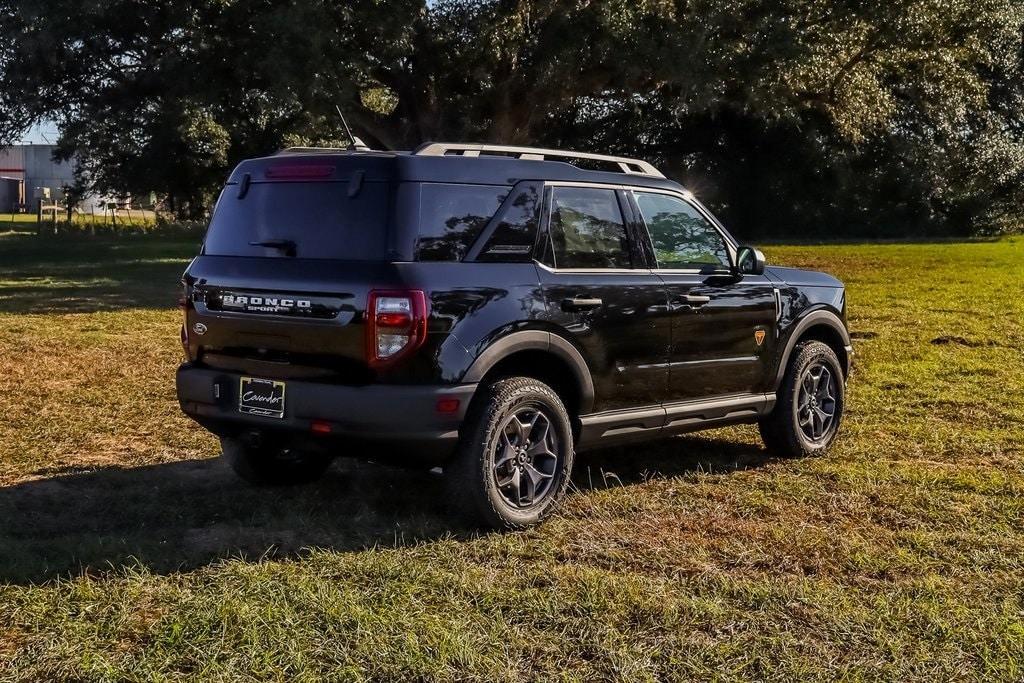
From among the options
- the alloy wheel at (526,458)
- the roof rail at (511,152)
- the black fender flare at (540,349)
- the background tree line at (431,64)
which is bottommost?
the alloy wheel at (526,458)

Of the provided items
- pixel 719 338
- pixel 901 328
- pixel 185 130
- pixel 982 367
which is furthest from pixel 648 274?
pixel 185 130

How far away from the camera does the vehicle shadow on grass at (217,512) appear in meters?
5.45

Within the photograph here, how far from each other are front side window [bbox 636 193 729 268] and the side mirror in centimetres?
10

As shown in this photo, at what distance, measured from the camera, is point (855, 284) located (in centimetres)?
2133

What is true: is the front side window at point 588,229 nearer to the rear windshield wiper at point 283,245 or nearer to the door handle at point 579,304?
the door handle at point 579,304

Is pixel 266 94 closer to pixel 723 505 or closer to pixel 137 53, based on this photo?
pixel 137 53

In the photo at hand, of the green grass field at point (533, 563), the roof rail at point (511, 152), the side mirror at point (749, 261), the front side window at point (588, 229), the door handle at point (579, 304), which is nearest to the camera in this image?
the green grass field at point (533, 563)

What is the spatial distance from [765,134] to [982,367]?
26.4 m

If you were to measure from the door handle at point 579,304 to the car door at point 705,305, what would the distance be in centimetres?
63

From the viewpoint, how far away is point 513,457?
6.02 meters

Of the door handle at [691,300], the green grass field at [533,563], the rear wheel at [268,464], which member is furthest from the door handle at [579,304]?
the rear wheel at [268,464]

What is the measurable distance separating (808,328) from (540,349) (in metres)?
2.47

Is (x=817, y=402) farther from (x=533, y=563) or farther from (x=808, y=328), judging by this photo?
(x=533, y=563)

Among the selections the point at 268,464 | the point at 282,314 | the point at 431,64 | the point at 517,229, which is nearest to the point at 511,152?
the point at 517,229
